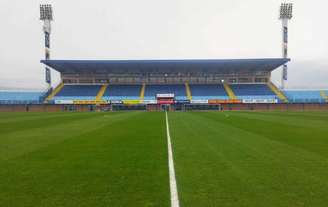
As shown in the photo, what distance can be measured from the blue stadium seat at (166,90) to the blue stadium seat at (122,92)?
2859 mm

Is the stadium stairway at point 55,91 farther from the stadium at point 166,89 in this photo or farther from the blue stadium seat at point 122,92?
the blue stadium seat at point 122,92

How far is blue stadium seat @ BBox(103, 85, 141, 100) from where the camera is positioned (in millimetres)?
57625

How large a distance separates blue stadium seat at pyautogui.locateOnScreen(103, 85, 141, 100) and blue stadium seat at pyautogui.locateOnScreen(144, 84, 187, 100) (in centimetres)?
286

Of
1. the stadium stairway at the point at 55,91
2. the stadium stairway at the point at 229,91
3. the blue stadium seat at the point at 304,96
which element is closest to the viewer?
the stadium stairway at the point at 55,91

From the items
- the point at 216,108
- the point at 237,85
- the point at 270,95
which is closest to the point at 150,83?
the point at 216,108

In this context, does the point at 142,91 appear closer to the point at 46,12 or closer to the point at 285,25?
the point at 46,12

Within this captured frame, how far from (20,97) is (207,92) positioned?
49.5m

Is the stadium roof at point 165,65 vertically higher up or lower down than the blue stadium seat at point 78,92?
higher up

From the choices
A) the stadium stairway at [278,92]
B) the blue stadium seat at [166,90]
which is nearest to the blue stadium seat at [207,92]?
the blue stadium seat at [166,90]

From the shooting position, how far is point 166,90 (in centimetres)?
6169

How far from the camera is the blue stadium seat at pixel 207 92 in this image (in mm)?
57828

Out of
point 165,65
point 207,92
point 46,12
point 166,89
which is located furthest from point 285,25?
point 46,12

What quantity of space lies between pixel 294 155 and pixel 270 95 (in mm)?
55442

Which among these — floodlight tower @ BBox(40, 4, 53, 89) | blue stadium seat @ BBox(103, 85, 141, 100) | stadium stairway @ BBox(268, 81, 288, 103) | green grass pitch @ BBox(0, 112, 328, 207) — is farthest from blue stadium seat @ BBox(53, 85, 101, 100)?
green grass pitch @ BBox(0, 112, 328, 207)
